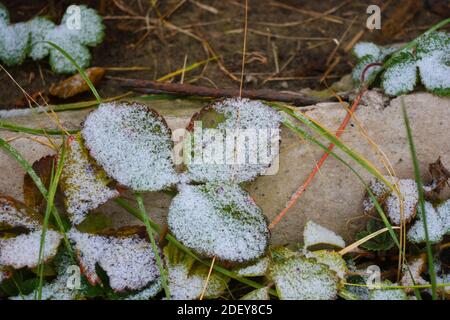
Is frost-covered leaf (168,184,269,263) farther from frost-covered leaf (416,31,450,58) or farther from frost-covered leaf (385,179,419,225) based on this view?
frost-covered leaf (416,31,450,58)

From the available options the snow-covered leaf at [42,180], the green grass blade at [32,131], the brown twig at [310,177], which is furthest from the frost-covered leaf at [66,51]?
the brown twig at [310,177]

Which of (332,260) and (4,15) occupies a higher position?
(4,15)

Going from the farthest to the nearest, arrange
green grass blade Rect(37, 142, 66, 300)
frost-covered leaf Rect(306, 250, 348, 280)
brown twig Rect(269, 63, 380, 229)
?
brown twig Rect(269, 63, 380, 229) → frost-covered leaf Rect(306, 250, 348, 280) → green grass blade Rect(37, 142, 66, 300)

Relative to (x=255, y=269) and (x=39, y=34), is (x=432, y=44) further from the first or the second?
(x=39, y=34)

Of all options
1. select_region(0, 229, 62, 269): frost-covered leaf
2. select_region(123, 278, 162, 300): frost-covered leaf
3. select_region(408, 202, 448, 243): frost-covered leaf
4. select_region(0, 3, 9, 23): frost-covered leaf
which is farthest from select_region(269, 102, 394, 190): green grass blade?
select_region(0, 3, 9, 23): frost-covered leaf

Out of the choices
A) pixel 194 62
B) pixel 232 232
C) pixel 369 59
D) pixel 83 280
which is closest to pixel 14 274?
pixel 83 280

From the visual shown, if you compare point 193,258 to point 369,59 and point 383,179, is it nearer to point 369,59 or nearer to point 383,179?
point 383,179

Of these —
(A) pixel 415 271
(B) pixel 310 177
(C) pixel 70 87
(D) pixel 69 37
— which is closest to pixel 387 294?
(A) pixel 415 271
